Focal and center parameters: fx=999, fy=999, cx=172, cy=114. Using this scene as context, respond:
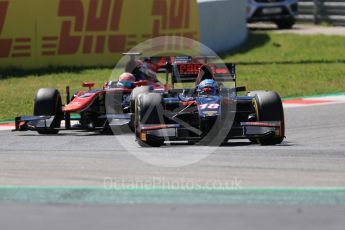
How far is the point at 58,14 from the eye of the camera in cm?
2041

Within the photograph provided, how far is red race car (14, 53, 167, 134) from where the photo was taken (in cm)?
1305

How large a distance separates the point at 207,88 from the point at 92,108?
2.11 m

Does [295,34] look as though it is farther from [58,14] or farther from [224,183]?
[224,183]

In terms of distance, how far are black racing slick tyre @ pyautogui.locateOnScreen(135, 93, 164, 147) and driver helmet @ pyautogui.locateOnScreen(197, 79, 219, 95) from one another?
1.74ft

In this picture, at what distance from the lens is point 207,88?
11.7 m

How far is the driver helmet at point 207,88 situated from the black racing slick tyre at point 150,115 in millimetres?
529

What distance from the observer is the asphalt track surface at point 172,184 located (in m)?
6.43

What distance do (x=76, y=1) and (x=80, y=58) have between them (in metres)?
1.19

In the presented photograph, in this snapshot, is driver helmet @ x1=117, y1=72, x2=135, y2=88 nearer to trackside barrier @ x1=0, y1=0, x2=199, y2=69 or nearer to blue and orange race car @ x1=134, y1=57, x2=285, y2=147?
blue and orange race car @ x1=134, y1=57, x2=285, y2=147
